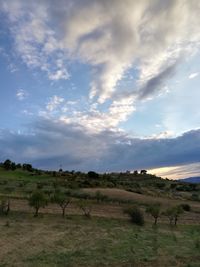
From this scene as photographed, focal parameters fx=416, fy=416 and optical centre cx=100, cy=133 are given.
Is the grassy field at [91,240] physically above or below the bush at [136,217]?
below

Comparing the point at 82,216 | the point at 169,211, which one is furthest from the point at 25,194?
the point at 169,211

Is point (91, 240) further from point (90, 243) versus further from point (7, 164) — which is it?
point (7, 164)

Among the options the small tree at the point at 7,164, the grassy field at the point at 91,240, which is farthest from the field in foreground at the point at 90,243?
the small tree at the point at 7,164

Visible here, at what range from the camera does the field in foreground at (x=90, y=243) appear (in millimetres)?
28438

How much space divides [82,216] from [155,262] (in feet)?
71.4

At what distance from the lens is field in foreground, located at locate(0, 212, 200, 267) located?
28438mm

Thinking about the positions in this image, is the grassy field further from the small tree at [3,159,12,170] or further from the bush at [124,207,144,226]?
the small tree at [3,159,12,170]

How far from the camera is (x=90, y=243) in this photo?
34750 millimetres

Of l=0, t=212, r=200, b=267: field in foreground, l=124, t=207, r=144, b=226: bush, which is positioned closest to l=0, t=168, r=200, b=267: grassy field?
l=0, t=212, r=200, b=267: field in foreground

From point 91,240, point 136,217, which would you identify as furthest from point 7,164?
point 91,240

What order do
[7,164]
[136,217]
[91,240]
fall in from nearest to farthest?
[91,240] < [136,217] < [7,164]

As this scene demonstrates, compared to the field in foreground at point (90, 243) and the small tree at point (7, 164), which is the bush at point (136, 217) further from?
the small tree at point (7, 164)

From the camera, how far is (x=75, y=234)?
38406mm

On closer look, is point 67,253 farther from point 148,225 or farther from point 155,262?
point 148,225
